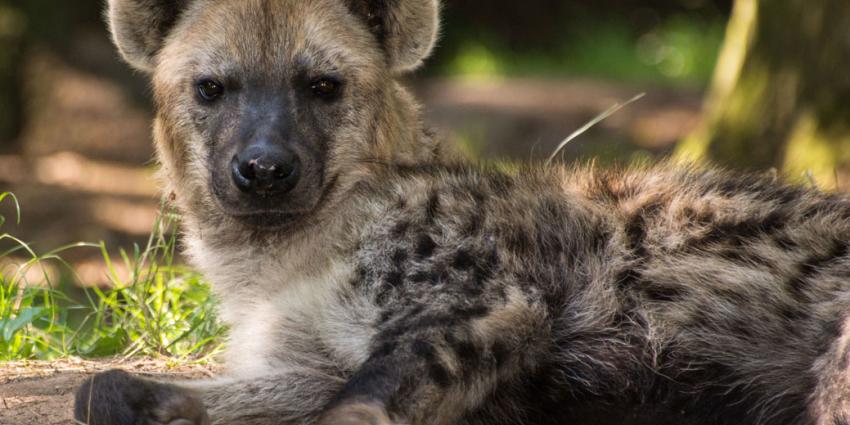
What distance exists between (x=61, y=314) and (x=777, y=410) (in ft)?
8.27

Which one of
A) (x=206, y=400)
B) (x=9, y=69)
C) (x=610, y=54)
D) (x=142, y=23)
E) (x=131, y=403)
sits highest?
(x=142, y=23)

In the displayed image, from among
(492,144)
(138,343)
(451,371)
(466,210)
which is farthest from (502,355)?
(492,144)

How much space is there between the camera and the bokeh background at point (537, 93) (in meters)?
6.14

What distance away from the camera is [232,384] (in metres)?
3.24

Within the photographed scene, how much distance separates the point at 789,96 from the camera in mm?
6152

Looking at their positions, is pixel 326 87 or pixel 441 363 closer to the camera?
pixel 441 363

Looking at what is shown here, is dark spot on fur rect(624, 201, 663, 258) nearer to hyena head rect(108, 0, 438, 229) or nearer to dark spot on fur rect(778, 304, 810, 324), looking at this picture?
dark spot on fur rect(778, 304, 810, 324)

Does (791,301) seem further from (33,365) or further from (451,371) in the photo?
(33,365)

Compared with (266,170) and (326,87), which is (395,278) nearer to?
(266,170)

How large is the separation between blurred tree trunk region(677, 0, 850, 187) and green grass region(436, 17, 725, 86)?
6.24 meters

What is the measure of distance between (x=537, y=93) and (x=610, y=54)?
2.32 meters

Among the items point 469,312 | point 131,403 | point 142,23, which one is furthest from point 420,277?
point 142,23

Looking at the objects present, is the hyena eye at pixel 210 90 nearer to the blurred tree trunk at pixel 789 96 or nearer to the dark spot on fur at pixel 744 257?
the dark spot on fur at pixel 744 257

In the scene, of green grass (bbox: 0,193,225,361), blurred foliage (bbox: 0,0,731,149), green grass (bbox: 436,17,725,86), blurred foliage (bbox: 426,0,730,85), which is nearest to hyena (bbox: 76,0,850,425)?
green grass (bbox: 0,193,225,361)
